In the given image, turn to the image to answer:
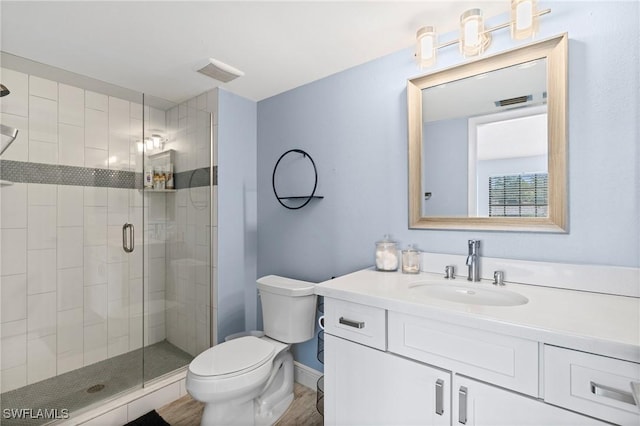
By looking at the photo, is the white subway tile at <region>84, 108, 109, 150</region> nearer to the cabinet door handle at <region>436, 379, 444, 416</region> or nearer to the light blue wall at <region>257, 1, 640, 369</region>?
the light blue wall at <region>257, 1, 640, 369</region>

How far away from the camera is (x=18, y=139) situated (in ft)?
5.64

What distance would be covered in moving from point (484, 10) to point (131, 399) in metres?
2.83

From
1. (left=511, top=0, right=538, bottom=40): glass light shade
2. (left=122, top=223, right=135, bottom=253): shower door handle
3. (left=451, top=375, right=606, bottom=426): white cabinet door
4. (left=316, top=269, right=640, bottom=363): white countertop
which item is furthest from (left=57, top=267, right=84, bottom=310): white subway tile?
(left=511, top=0, right=538, bottom=40): glass light shade

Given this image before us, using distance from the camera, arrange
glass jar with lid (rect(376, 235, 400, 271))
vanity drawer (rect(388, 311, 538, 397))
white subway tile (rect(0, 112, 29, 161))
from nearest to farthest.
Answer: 1. vanity drawer (rect(388, 311, 538, 397))
2. glass jar with lid (rect(376, 235, 400, 271))
3. white subway tile (rect(0, 112, 29, 161))

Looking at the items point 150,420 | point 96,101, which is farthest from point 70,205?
point 150,420

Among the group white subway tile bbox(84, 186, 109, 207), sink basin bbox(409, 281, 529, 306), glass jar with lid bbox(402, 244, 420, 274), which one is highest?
white subway tile bbox(84, 186, 109, 207)

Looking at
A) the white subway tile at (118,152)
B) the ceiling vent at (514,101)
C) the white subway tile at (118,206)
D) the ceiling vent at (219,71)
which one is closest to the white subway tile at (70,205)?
the white subway tile at (118,206)

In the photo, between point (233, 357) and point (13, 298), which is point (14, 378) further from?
point (233, 357)

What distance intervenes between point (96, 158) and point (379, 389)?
2294mm

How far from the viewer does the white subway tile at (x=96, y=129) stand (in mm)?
2043

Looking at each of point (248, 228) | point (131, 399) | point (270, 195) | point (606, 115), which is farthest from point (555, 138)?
point (131, 399)

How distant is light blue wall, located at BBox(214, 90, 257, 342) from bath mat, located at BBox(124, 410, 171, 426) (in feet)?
1.87

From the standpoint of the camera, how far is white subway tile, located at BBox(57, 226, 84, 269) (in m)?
1.97

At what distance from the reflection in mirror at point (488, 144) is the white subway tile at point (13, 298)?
97.8 inches
